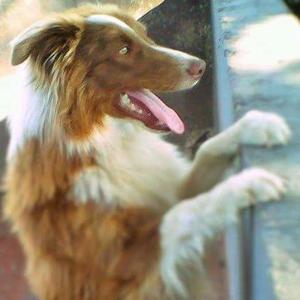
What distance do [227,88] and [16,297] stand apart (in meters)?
2.90

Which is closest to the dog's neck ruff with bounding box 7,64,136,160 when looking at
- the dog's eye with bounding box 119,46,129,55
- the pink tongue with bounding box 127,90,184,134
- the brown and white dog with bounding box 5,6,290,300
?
the brown and white dog with bounding box 5,6,290,300

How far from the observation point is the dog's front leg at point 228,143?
2.77m

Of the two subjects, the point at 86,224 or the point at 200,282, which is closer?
the point at 86,224

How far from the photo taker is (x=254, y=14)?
13.6ft

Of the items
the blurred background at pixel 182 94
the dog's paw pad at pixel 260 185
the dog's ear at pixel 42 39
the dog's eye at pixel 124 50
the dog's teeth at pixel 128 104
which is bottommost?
the blurred background at pixel 182 94

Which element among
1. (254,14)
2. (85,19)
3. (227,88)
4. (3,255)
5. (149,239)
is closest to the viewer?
(149,239)

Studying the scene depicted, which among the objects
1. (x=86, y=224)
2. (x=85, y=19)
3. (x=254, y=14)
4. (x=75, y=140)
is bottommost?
(x=254, y=14)

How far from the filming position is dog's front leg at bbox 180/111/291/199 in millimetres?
2770

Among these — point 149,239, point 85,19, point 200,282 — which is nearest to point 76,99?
point 85,19

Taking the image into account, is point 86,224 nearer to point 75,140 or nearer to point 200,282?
point 75,140

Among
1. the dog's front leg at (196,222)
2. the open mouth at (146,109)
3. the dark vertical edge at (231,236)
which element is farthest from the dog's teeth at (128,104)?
the dog's front leg at (196,222)

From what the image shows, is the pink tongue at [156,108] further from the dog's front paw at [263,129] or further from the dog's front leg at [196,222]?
the dog's front leg at [196,222]

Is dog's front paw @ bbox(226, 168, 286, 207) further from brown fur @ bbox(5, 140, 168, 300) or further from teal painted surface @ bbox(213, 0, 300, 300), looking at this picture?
brown fur @ bbox(5, 140, 168, 300)

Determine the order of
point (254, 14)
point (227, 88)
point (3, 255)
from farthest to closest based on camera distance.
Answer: point (3, 255) < point (254, 14) < point (227, 88)
